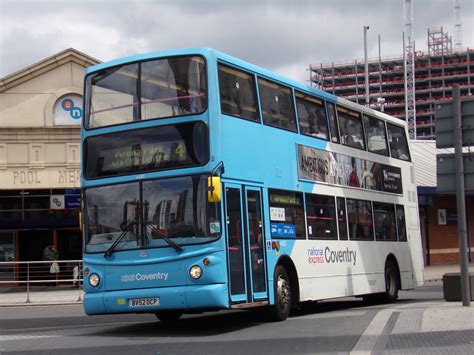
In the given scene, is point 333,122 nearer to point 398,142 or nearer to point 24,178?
point 398,142

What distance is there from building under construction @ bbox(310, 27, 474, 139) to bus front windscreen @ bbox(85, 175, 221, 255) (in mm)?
→ 140136

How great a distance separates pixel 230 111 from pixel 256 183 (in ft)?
4.57

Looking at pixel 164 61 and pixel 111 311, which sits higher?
pixel 164 61

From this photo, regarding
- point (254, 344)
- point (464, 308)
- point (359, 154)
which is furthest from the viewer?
point (359, 154)

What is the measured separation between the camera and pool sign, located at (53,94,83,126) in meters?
28.1

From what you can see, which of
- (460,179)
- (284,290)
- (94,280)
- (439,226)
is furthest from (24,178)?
(439,226)

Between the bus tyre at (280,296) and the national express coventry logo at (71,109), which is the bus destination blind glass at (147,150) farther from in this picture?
the national express coventry logo at (71,109)

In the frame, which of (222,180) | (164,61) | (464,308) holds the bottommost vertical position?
(464,308)

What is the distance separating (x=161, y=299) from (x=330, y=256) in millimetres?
4964

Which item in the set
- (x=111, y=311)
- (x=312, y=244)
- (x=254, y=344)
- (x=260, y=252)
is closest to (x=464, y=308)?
(x=312, y=244)

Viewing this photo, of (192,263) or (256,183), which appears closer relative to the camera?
(192,263)

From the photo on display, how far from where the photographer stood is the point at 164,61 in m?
11.6

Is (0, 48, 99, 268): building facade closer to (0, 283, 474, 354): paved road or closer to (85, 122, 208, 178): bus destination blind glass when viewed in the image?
(0, 283, 474, 354): paved road

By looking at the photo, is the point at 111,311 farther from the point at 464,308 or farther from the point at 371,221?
the point at 371,221
